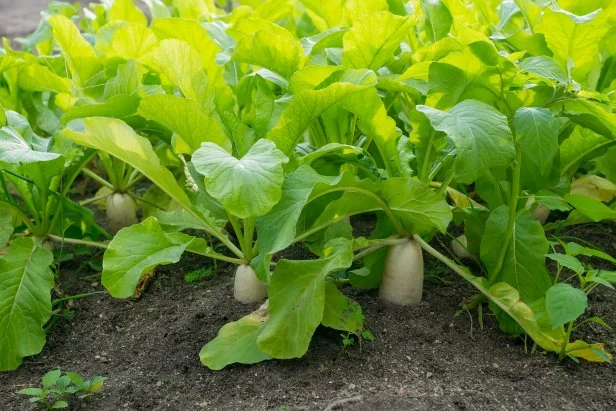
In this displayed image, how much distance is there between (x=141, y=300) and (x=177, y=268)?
19 centimetres

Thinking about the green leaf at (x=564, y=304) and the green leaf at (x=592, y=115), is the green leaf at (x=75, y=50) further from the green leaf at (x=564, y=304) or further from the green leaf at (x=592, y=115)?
the green leaf at (x=564, y=304)

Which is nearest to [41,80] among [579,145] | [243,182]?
[243,182]

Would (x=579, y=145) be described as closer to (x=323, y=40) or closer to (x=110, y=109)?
(x=323, y=40)

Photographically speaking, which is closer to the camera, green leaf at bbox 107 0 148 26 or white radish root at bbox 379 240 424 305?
white radish root at bbox 379 240 424 305

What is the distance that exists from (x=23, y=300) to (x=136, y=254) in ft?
1.49

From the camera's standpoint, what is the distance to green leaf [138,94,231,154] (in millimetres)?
1861

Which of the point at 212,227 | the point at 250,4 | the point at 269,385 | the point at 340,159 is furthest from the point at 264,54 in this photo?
the point at 250,4

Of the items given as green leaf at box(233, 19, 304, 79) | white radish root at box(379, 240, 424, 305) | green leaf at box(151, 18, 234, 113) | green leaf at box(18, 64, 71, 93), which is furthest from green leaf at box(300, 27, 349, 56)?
green leaf at box(18, 64, 71, 93)

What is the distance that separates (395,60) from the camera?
2.37 m

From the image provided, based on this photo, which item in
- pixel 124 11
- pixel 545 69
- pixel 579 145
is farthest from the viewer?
pixel 124 11

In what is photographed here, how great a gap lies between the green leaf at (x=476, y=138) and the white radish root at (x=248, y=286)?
26.7 inches

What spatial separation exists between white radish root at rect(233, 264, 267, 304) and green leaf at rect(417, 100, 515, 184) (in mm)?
678

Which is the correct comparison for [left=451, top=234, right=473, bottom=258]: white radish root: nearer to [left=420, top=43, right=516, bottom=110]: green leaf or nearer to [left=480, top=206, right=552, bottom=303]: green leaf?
[left=480, top=206, right=552, bottom=303]: green leaf

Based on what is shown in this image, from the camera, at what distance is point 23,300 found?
6.95ft
